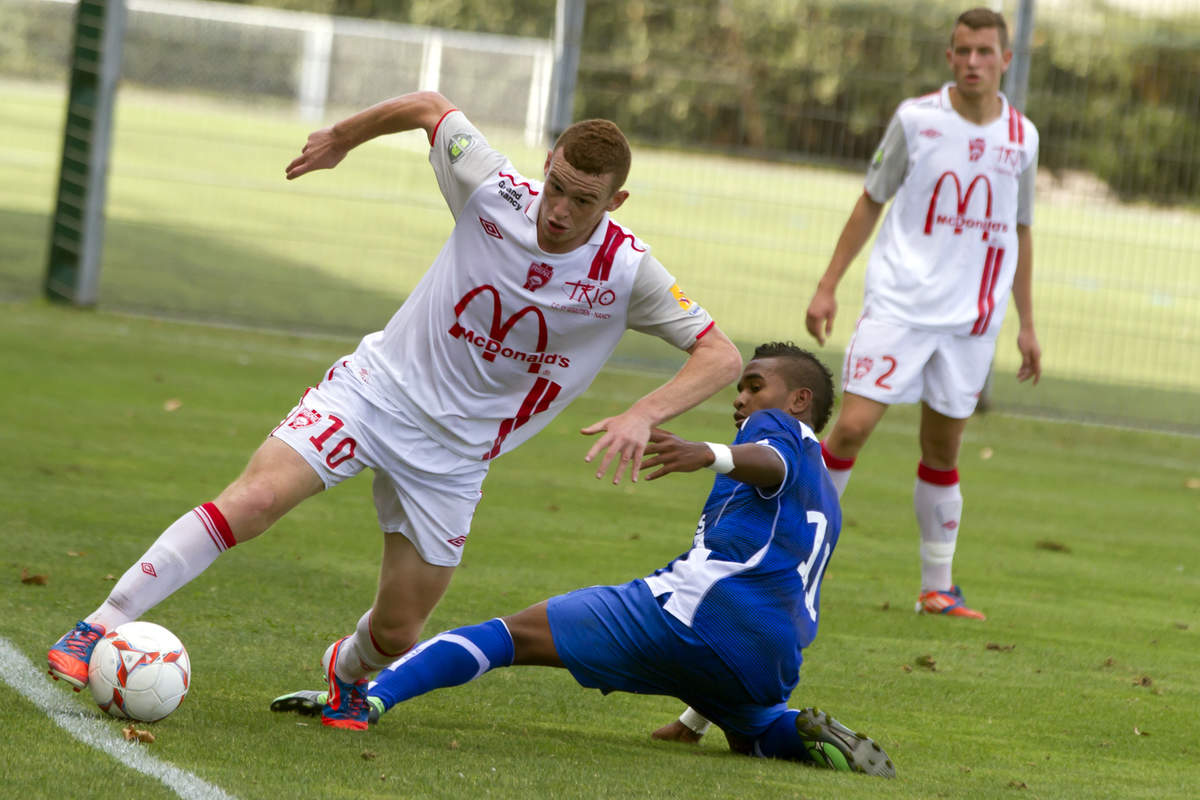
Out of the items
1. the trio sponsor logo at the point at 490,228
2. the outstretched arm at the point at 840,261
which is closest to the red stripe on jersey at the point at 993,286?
the outstretched arm at the point at 840,261

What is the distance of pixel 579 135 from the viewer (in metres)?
4.52

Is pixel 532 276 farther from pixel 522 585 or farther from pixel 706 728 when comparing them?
pixel 522 585

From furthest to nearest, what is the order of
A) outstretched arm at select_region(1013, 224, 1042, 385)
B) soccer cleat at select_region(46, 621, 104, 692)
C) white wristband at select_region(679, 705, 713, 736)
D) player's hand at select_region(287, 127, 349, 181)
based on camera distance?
outstretched arm at select_region(1013, 224, 1042, 385)
white wristband at select_region(679, 705, 713, 736)
player's hand at select_region(287, 127, 349, 181)
soccer cleat at select_region(46, 621, 104, 692)

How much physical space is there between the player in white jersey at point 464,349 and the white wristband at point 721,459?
27 cm

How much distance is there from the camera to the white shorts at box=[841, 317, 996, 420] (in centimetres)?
699

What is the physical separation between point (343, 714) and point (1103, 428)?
10854 mm

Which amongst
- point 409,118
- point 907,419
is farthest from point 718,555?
point 907,419

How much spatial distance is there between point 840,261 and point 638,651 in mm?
3089

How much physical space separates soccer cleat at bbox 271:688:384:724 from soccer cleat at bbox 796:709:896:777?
3.75 ft

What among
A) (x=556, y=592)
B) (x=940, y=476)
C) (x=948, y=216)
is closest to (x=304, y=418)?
(x=556, y=592)

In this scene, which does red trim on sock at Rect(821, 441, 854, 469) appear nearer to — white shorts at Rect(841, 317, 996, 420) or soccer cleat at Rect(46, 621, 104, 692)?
white shorts at Rect(841, 317, 996, 420)

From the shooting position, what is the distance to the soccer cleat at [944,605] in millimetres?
6902

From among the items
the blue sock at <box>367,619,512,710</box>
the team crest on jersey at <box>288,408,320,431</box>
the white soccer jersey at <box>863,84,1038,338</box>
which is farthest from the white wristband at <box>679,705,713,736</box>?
the white soccer jersey at <box>863,84,1038,338</box>

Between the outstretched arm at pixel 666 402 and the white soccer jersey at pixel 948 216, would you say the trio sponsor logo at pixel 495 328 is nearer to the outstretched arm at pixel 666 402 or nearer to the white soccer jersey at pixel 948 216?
the outstretched arm at pixel 666 402
